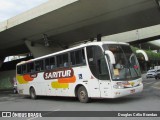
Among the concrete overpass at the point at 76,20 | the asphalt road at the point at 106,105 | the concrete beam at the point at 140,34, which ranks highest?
the concrete beam at the point at 140,34

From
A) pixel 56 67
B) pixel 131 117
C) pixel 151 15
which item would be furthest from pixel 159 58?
pixel 131 117

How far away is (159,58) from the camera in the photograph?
10119cm

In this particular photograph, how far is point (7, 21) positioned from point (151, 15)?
14.9m

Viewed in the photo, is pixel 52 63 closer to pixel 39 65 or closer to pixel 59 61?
pixel 59 61

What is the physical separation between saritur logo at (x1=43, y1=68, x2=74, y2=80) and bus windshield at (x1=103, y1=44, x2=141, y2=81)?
9.60ft

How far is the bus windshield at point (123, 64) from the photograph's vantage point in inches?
530

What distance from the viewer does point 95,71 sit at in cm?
1413

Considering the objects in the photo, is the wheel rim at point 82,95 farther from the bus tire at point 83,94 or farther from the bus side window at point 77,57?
the bus side window at point 77,57

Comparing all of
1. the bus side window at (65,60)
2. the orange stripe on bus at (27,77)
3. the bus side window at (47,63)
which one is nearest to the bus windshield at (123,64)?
the bus side window at (65,60)

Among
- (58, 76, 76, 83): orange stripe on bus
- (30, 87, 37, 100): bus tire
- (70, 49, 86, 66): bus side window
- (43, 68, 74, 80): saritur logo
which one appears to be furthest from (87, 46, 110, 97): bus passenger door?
(30, 87, 37, 100): bus tire

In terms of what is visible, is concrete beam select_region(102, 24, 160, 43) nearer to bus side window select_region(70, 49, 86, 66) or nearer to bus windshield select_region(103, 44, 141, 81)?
bus side window select_region(70, 49, 86, 66)

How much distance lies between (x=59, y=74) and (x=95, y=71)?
3601 mm

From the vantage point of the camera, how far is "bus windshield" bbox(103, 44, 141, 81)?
13.5 metres

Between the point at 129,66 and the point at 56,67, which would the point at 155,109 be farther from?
the point at 56,67
